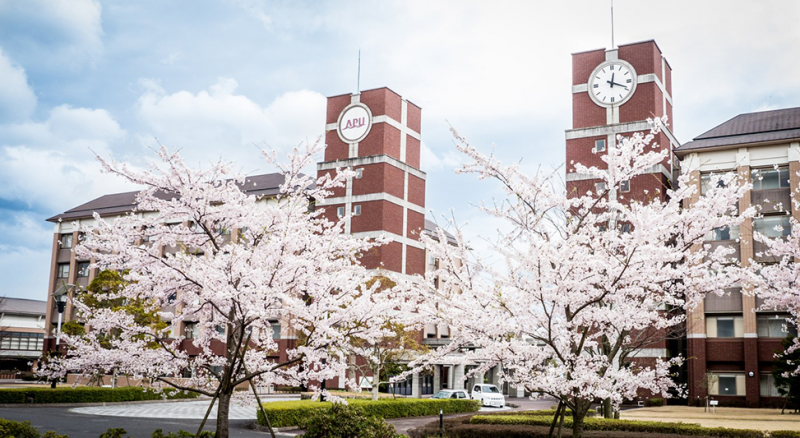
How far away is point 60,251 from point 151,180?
215 feet

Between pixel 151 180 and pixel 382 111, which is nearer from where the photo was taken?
pixel 151 180

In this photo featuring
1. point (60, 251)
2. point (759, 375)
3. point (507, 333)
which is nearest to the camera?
point (507, 333)

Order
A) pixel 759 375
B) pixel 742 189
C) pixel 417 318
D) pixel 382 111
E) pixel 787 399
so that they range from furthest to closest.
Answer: pixel 382 111, pixel 759 375, pixel 787 399, pixel 742 189, pixel 417 318

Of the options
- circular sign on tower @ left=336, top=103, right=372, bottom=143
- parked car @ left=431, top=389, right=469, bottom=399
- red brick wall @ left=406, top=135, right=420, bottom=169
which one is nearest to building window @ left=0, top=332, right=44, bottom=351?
circular sign on tower @ left=336, top=103, right=372, bottom=143

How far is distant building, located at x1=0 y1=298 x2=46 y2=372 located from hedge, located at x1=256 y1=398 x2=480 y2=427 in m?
60.3

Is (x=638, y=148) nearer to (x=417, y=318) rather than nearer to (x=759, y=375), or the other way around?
(x=417, y=318)

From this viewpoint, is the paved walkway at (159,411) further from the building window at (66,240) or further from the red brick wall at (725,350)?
the building window at (66,240)

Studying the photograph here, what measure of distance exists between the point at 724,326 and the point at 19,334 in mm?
77260

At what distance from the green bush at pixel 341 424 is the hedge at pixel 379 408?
17.4 ft

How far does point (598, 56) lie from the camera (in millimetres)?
49406

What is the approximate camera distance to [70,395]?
112 ft

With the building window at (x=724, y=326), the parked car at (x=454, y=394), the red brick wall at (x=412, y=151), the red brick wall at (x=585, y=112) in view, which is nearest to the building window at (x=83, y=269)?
the red brick wall at (x=412, y=151)

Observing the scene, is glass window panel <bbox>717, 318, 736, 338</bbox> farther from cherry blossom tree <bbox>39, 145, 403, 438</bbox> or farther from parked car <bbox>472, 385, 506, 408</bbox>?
cherry blossom tree <bbox>39, 145, 403, 438</bbox>

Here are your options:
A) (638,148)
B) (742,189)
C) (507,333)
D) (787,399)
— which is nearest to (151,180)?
(507,333)
